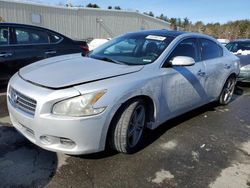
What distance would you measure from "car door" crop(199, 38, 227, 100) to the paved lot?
984 mm

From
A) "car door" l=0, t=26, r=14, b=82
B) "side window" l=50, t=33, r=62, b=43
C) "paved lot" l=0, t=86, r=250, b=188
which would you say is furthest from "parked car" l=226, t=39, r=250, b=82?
"car door" l=0, t=26, r=14, b=82

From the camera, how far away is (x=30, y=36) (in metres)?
5.82

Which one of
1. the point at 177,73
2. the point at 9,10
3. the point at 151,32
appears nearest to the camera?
the point at 177,73

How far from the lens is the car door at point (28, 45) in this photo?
5.54 m

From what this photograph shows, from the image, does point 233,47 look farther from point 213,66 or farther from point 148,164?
point 148,164

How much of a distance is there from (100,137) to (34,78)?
1003 millimetres

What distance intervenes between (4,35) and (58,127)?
11.7 feet

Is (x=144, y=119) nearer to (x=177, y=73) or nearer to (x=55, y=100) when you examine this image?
(x=177, y=73)

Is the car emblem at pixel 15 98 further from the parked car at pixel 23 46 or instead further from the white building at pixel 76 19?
the white building at pixel 76 19

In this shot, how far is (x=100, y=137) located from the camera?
2867 mm

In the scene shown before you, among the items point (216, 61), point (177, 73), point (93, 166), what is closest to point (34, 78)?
point (93, 166)

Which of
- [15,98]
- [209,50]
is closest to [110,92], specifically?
[15,98]

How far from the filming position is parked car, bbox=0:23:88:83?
539 centimetres

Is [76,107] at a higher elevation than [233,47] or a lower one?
lower
